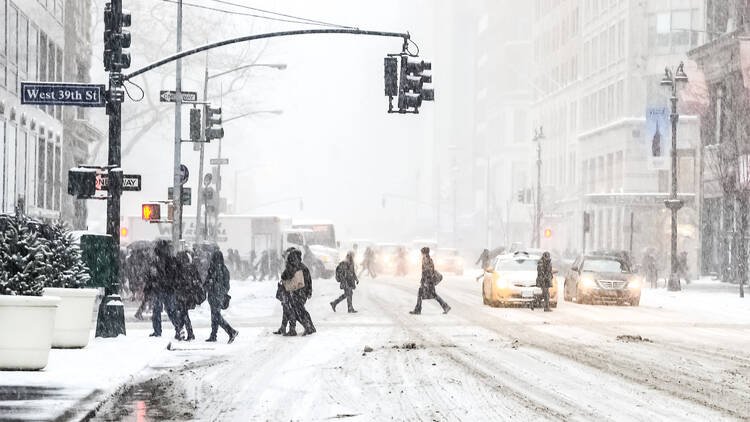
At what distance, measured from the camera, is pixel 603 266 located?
40219 mm

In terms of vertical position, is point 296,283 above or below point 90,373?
above

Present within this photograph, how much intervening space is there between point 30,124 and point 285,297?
24.1 m

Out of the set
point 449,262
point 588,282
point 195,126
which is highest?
point 195,126

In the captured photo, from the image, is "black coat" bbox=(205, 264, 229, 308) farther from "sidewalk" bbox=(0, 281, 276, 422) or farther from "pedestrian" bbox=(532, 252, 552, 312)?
"pedestrian" bbox=(532, 252, 552, 312)

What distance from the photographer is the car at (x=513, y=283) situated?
3594 centimetres

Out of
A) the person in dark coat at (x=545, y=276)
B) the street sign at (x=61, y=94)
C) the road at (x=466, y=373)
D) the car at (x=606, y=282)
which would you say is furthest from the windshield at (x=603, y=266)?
the street sign at (x=61, y=94)

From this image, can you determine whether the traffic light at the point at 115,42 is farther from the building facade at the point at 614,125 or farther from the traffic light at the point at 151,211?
the building facade at the point at 614,125

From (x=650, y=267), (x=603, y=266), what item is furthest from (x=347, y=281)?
(x=650, y=267)

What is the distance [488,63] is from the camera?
150 m

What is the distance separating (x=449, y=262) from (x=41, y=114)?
1275 inches

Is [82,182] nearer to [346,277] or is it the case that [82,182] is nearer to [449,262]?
[346,277]

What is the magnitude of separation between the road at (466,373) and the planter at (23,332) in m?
1.42

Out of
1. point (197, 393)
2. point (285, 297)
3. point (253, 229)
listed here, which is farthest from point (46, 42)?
point (197, 393)

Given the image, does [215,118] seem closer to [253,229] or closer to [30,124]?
[30,124]
